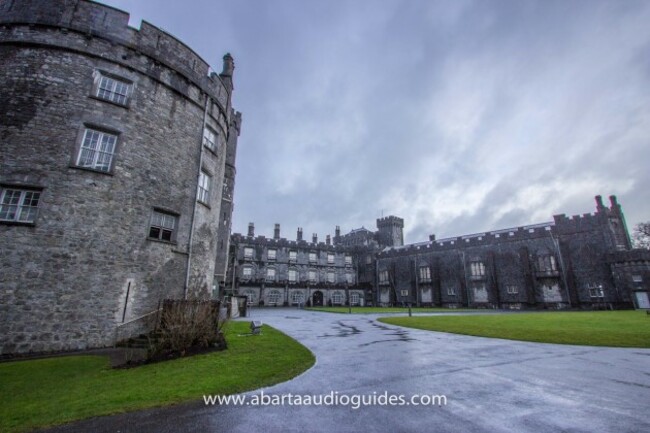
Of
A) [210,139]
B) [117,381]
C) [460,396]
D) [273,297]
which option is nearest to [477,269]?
[273,297]

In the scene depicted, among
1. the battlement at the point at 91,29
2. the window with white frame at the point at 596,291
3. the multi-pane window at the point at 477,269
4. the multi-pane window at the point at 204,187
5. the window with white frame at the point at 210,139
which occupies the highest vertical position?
the battlement at the point at 91,29

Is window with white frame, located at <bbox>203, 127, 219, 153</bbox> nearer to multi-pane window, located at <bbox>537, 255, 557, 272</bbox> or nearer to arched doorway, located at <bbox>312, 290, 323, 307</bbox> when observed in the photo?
arched doorway, located at <bbox>312, 290, 323, 307</bbox>

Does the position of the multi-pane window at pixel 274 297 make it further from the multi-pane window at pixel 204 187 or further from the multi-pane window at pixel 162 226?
the multi-pane window at pixel 162 226

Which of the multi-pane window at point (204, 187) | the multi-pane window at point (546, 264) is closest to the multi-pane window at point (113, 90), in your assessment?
the multi-pane window at point (204, 187)

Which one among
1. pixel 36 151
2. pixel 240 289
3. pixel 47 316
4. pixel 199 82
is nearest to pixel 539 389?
pixel 47 316

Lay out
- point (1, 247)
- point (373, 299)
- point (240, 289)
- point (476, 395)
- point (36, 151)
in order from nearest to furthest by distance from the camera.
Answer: point (476, 395), point (1, 247), point (36, 151), point (240, 289), point (373, 299)

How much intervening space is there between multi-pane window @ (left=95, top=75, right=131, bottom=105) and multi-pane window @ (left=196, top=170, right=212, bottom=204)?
4.29 metres

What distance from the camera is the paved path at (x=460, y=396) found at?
3.88 m

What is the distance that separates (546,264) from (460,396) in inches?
1556

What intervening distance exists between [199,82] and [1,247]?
10.2m

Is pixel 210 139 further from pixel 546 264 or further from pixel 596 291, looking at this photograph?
pixel 596 291

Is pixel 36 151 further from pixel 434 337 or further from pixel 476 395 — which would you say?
pixel 434 337

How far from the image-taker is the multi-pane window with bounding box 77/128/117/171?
11398 mm

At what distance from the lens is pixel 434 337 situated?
11.5m
